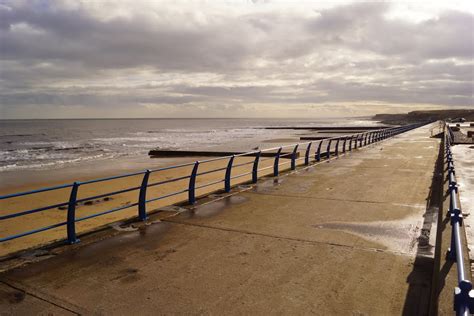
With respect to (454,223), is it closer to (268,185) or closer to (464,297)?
(464,297)

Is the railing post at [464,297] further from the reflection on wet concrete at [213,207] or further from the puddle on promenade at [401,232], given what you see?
the reflection on wet concrete at [213,207]

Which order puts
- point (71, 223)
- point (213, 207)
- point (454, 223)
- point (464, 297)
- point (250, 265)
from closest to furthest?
1. point (464, 297)
2. point (454, 223)
3. point (250, 265)
4. point (71, 223)
5. point (213, 207)

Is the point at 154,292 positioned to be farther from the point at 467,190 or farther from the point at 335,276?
the point at 467,190

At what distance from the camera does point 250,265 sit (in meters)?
5.63

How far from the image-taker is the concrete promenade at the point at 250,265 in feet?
14.8

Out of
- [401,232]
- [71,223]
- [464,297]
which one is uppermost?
[464,297]

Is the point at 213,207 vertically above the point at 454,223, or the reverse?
the point at 454,223

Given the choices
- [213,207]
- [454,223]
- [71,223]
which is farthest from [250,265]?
[213,207]

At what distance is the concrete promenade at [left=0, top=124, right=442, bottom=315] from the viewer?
4.50 m

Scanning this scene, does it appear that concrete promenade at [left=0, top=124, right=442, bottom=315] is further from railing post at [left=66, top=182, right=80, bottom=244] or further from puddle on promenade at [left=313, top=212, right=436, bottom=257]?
railing post at [left=66, top=182, right=80, bottom=244]

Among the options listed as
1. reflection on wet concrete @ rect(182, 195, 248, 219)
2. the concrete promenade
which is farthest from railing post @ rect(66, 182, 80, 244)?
reflection on wet concrete @ rect(182, 195, 248, 219)

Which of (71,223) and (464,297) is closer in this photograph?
(464,297)

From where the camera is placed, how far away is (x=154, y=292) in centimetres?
479

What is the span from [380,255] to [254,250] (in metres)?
1.95
